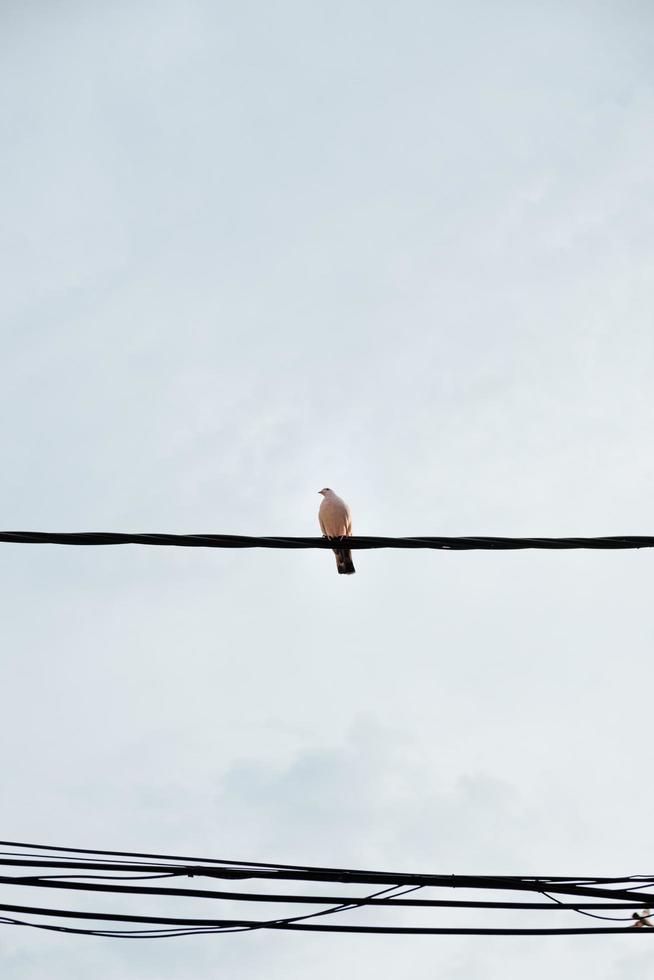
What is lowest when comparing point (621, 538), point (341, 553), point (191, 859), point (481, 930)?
point (481, 930)

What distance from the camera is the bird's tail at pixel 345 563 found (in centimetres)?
1038

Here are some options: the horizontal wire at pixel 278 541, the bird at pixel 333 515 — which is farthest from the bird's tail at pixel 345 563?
the horizontal wire at pixel 278 541

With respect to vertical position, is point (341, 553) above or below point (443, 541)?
above

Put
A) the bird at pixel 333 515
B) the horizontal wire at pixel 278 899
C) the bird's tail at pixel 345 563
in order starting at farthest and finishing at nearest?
the bird at pixel 333 515
the bird's tail at pixel 345 563
the horizontal wire at pixel 278 899

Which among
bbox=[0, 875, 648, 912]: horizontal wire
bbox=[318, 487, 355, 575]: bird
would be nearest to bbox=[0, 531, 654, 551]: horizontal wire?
bbox=[0, 875, 648, 912]: horizontal wire

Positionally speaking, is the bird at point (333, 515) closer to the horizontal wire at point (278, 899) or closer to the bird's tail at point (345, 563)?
the bird's tail at point (345, 563)

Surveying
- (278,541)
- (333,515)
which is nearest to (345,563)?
(333,515)

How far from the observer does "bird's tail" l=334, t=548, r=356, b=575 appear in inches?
409

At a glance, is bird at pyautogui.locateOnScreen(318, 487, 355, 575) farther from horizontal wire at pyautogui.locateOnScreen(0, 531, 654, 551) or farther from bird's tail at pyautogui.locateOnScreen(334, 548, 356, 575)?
horizontal wire at pyautogui.locateOnScreen(0, 531, 654, 551)

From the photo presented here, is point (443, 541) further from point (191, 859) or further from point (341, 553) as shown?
point (341, 553)

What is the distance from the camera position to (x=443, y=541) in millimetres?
6480

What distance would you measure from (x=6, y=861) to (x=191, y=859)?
104cm

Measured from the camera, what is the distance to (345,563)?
1056cm

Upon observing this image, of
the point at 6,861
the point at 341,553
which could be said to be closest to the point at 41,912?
the point at 6,861
